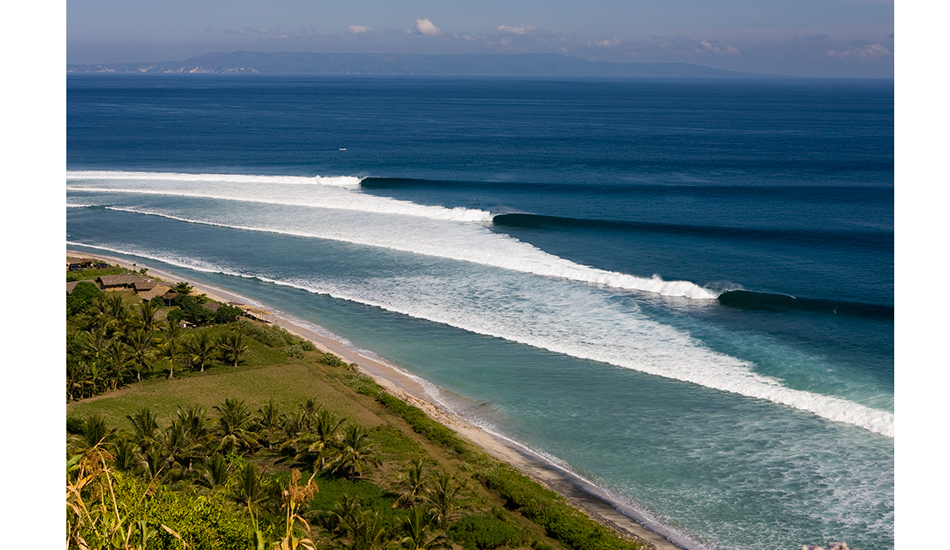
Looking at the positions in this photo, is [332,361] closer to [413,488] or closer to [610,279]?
[413,488]

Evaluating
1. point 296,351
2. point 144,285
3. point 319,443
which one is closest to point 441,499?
point 319,443

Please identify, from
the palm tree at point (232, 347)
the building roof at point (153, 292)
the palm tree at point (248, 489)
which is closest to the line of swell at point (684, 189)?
the building roof at point (153, 292)

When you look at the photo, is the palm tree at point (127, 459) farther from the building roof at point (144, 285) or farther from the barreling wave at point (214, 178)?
the barreling wave at point (214, 178)

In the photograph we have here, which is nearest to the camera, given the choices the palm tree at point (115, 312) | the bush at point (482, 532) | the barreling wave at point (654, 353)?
the bush at point (482, 532)

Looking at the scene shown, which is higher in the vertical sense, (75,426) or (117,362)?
(117,362)

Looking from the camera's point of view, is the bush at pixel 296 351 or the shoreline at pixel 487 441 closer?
the shoreline at pixel 487 441

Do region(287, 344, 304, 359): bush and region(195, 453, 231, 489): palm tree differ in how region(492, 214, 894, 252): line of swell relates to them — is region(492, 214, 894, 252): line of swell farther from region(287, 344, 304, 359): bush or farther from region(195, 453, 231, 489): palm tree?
region(195, 453, 231, 489): palm tree
